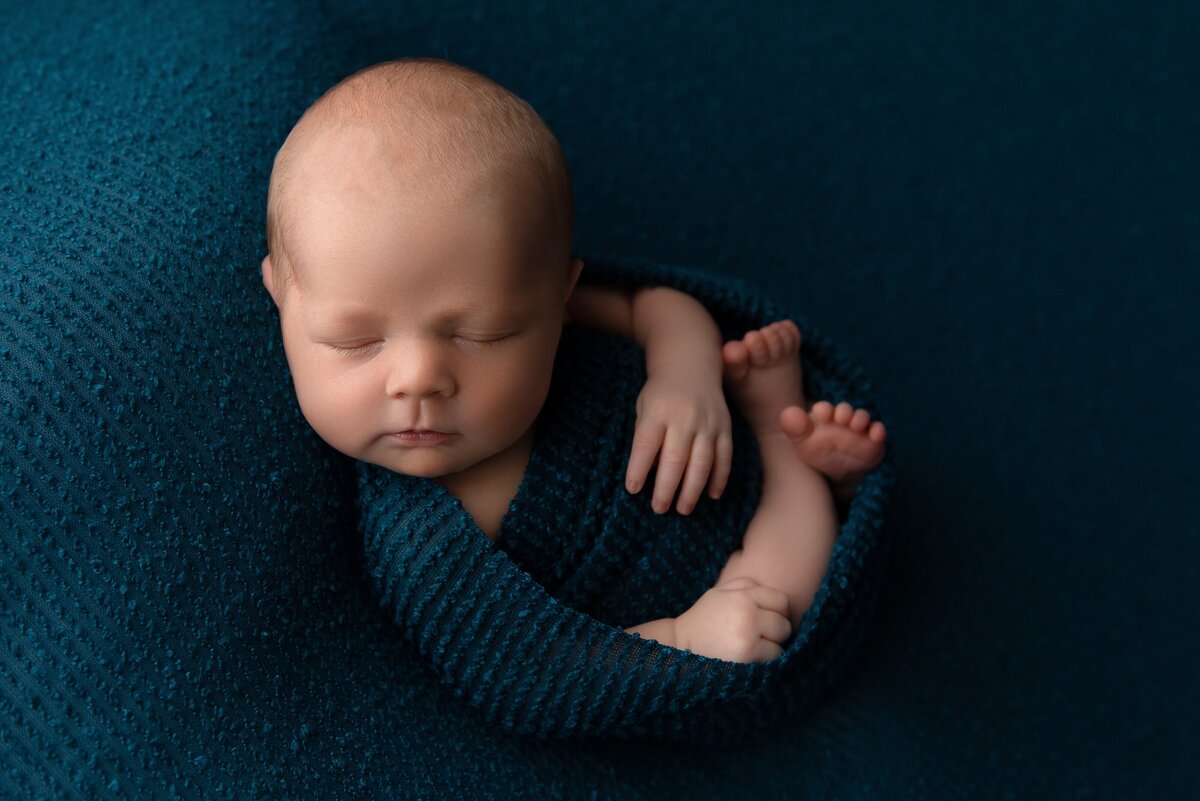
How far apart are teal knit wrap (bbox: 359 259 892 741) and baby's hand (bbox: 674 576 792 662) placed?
2cm

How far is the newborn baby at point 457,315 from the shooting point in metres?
0.84

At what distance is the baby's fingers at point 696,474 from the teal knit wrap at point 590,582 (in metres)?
0.03

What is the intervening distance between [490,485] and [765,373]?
0.28 metres

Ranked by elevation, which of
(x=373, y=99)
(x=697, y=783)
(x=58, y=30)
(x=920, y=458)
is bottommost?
(x=697, y=783)

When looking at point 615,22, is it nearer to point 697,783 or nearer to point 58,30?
point 58,30

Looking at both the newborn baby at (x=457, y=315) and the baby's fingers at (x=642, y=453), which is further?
the baby's fingers at (x=642, y=453)

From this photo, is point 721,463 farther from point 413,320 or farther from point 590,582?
point 413,320

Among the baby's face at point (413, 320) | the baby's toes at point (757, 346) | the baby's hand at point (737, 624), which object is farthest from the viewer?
the baby's toes at point (757, 346)

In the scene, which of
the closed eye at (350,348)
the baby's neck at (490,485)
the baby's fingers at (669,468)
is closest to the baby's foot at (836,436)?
the baby's fingers at (669,468)

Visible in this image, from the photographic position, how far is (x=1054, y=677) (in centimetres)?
118

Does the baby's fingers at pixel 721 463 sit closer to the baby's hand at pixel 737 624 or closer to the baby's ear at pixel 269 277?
the baby's hand at pixel 737 624

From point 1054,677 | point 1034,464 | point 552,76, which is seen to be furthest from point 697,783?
point 552,76

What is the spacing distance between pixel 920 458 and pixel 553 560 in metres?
0.52

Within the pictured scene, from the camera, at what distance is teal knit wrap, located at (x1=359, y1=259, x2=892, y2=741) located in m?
0.92
